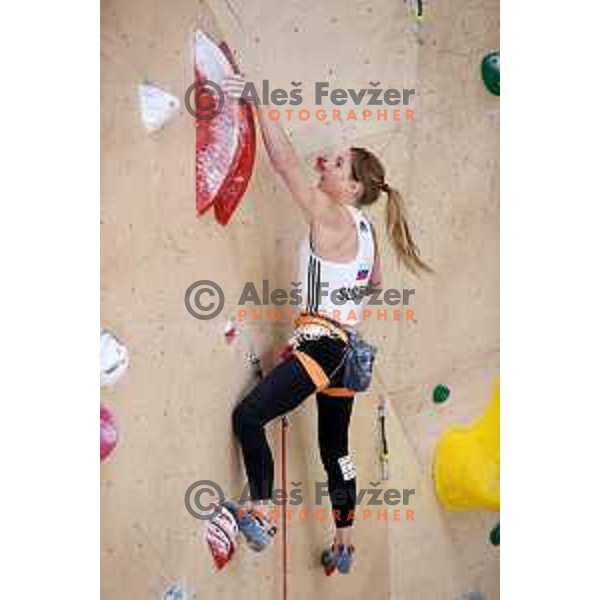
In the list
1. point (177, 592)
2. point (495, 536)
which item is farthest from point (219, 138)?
point (495, 536)

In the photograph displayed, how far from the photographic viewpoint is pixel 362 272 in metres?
2.40

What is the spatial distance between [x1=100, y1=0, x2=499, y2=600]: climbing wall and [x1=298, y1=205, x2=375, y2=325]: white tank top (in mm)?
44

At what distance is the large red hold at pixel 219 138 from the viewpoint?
7.11ft

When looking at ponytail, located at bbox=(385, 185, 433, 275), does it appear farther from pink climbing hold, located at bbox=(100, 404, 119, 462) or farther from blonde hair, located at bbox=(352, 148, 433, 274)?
pink climbing hold, located at bbox=(100, 404, 119, 462)

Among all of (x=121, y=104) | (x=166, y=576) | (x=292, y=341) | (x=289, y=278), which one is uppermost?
(x=121, y=104)

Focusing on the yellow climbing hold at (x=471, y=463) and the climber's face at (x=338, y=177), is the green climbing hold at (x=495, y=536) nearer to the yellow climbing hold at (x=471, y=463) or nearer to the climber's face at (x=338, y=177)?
the yellow climbing hold at (x=471, y=463)

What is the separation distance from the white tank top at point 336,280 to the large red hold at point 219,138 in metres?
0.22

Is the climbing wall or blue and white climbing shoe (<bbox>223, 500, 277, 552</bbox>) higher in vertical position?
the climbing wall

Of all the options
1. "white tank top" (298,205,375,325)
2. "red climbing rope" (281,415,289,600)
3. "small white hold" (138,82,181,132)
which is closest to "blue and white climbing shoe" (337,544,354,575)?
"red climbing rope" (281,415,289,600)

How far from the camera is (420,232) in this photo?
2504 millimetres

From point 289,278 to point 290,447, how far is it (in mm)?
395

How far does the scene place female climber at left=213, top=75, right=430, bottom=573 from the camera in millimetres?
2289
